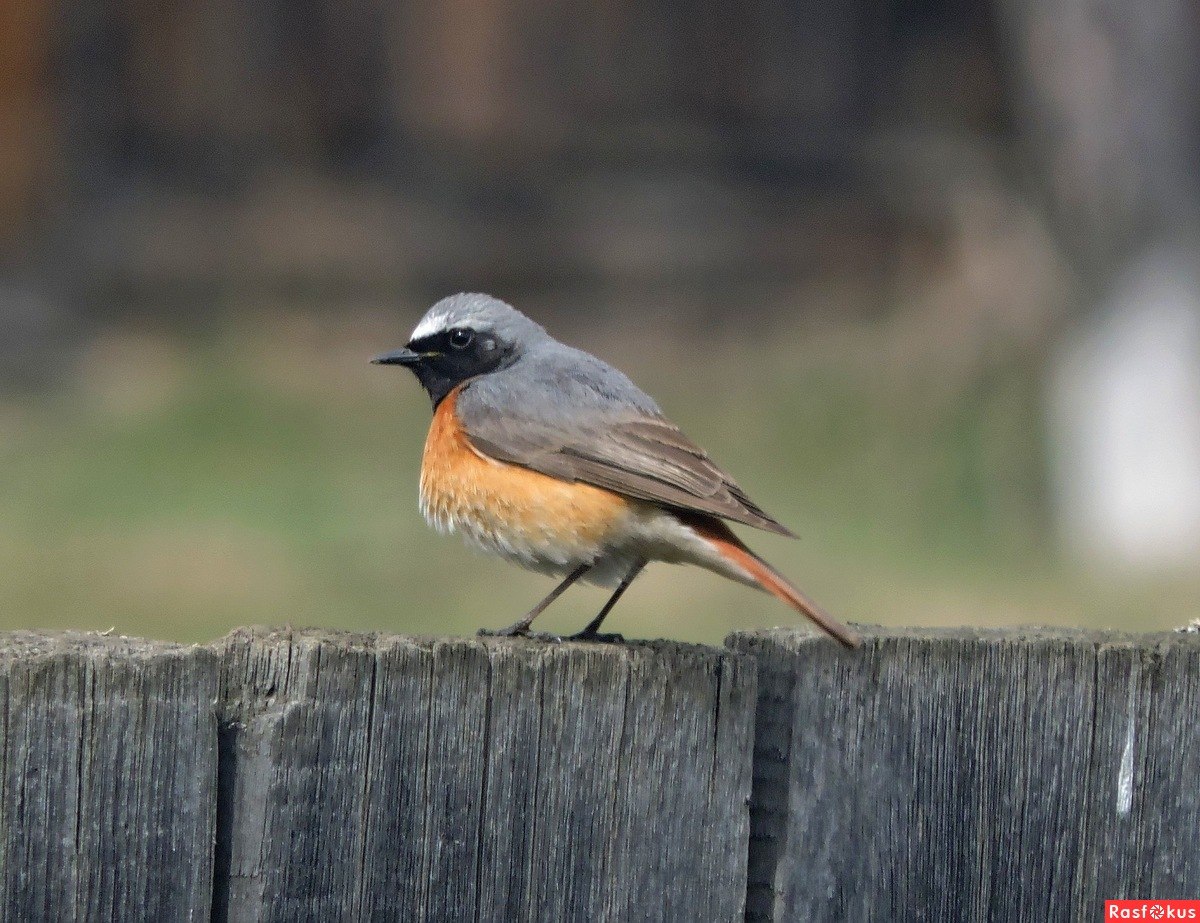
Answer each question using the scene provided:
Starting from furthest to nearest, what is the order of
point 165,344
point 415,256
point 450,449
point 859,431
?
1. point 415,256
2. point 165,344
3. point 859,431
4. point 450,449

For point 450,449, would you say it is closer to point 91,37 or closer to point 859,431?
point 859,431

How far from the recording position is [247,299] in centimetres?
1486

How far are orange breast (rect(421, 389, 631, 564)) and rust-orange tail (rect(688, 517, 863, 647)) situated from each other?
0.85ft

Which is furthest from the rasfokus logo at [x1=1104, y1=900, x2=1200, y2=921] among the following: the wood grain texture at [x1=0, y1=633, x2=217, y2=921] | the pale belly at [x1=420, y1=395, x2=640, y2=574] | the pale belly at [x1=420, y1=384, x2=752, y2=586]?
the wood grain texture at [x1=0, y1=633, x2=217, y2=921]

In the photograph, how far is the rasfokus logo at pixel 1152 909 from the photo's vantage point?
3.42 meters

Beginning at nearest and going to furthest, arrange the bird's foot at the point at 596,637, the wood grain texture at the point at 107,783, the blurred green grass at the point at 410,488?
the wood grain texture at the point at 107,783
the bird's foot at the point at 596,637
the blurred green grass at the point at 410,488

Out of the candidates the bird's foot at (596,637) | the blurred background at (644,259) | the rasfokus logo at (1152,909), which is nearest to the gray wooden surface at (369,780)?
the bird's foot at (596,637)

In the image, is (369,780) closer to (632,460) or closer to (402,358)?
(632,460)

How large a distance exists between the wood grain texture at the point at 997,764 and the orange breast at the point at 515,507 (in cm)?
126

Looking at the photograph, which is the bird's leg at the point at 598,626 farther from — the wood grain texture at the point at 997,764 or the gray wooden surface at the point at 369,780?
the wood grain texture at the point at 997,764

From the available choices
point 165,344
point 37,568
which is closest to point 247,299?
point 165,344

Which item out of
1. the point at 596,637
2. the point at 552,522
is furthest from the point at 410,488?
the point at 596,637

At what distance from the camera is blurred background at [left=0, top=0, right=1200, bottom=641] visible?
1112 centimetres

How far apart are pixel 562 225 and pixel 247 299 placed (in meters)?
2.84
